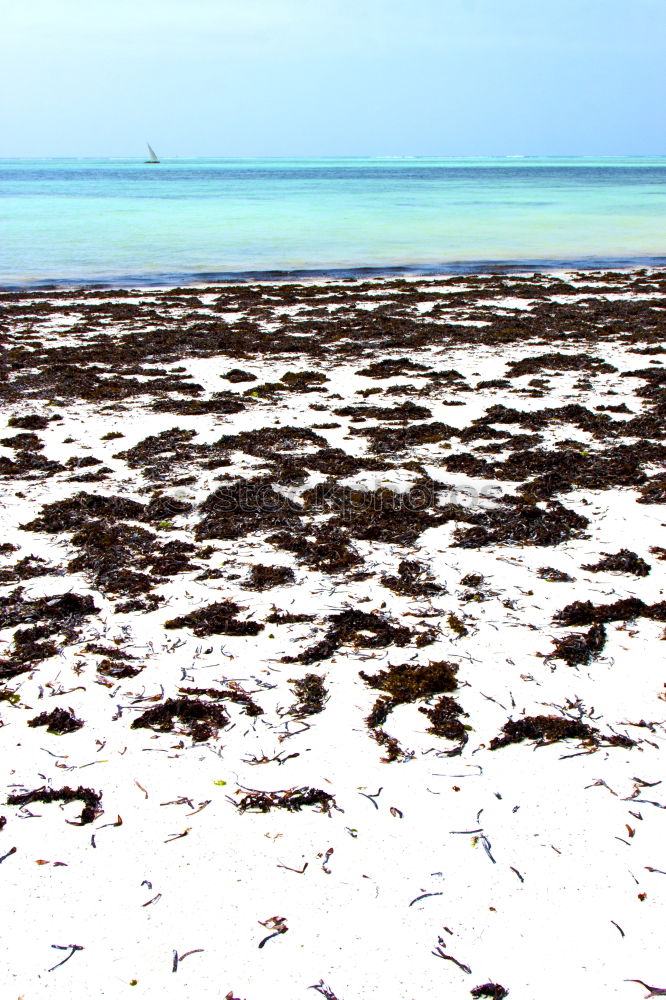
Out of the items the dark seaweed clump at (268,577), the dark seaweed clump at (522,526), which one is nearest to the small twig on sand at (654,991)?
the dark seaweed clump at (268,577)

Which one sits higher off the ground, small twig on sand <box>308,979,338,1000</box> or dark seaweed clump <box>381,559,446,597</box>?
dark seaweed clump <box>381,559,446,597</box>

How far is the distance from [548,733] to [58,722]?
2.27m

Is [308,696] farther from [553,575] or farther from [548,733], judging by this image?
[553,575]

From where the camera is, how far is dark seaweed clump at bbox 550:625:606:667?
4.09m

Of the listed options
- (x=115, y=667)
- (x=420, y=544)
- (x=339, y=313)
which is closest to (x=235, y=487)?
(x=420, y=544)

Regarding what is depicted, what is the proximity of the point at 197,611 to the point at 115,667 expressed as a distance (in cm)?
66

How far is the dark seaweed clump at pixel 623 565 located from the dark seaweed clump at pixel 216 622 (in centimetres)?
224

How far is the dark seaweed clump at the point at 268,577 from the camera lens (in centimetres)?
493

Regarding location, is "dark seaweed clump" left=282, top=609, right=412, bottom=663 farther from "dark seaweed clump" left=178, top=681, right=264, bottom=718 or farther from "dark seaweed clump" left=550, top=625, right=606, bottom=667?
"dark seaweed clump" left=550, top=625, right=606, bottom=667

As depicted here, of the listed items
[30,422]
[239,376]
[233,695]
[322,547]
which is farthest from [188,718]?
[239,376]

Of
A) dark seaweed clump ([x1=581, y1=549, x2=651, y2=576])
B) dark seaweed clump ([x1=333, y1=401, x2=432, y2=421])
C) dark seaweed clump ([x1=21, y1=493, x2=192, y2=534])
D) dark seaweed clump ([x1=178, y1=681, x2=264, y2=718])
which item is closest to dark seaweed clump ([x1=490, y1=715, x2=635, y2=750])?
dark seaweed clump ([x1=178, y1=681, x2=264, y2=718])

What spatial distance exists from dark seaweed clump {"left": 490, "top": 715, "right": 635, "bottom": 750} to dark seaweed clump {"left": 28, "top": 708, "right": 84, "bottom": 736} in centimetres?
194

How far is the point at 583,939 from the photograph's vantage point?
2600 millimetres

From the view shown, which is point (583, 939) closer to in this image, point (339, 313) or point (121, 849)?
point (121, 849)
